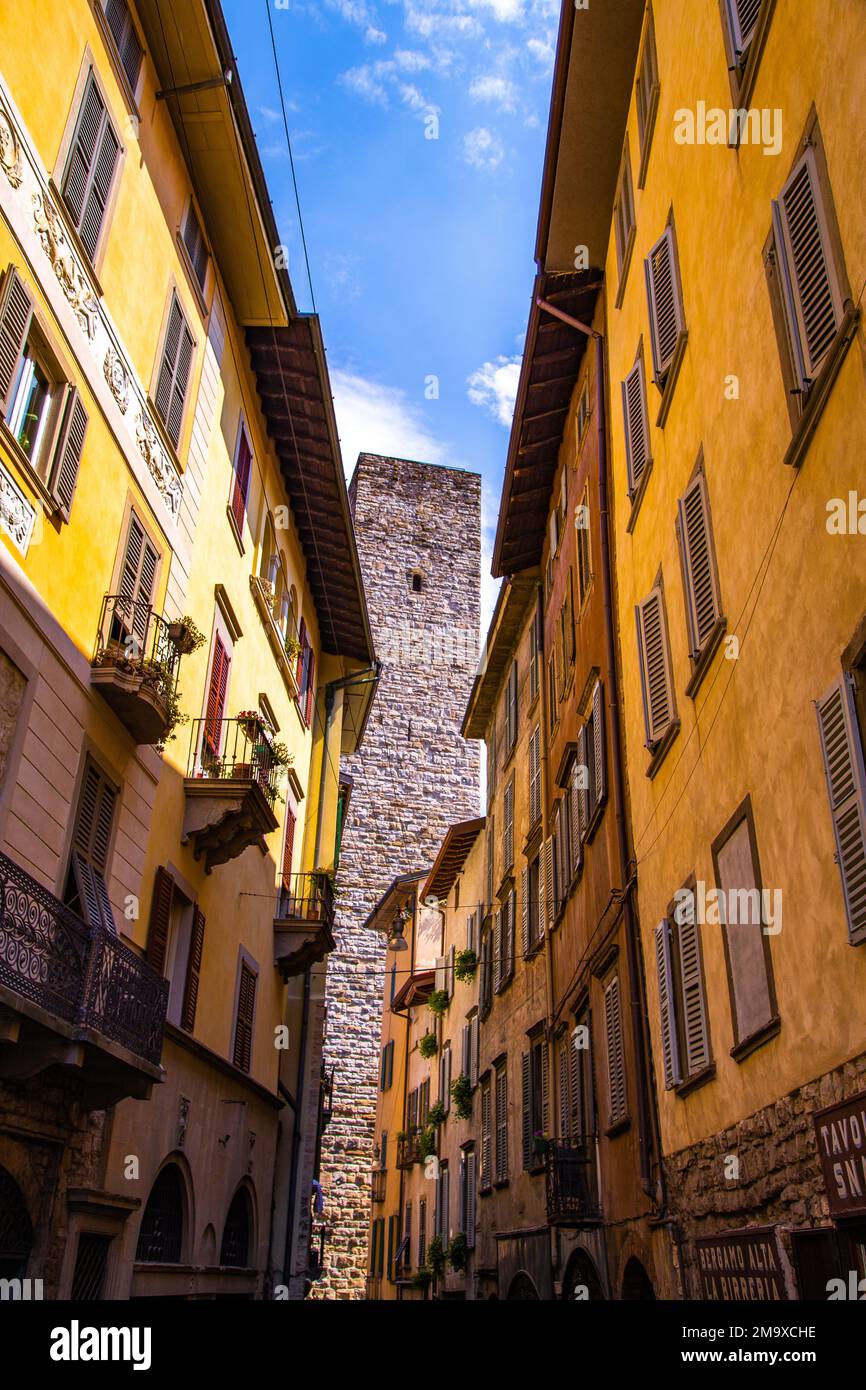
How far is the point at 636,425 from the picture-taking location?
13.4m

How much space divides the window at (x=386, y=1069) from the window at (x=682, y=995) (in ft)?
95.5

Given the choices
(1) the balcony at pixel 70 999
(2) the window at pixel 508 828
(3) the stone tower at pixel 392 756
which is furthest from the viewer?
(3) the stone tower at pixel 392 756

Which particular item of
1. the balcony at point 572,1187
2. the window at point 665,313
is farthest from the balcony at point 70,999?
the window at point 665,313

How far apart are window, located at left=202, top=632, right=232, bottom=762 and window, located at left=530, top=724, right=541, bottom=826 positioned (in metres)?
6.09

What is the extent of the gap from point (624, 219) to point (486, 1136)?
53.7 ft

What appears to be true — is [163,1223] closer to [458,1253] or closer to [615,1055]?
[615,1055]

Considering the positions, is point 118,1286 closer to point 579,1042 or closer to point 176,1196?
point 176,1196

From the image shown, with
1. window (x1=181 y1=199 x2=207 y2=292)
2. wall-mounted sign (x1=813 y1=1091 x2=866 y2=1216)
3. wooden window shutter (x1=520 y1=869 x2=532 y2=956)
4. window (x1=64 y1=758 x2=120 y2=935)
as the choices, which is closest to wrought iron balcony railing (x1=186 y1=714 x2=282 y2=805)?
window (x1=64 y1=758 x2=120 y2=935)

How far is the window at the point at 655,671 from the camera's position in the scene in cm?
1102

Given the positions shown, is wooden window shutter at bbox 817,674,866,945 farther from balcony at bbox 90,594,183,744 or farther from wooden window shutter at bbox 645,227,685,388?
balcony at bbox 90,594,183,744

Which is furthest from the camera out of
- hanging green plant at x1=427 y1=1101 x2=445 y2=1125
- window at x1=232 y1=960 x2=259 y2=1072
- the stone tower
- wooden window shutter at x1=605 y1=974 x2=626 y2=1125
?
the stone tower

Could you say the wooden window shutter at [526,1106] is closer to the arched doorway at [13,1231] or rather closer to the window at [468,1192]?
the window at [468,1192]

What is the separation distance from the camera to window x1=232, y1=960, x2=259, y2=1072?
682 inches
